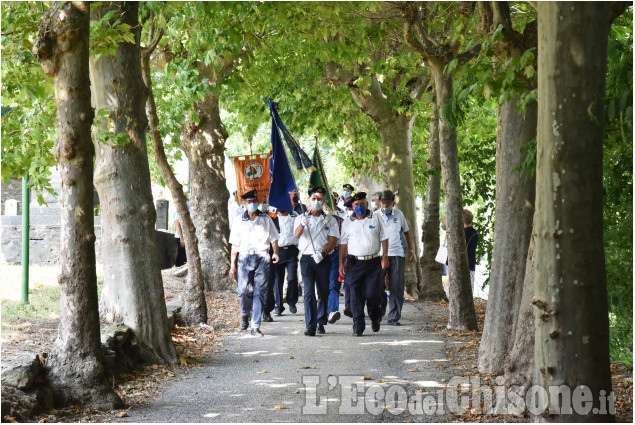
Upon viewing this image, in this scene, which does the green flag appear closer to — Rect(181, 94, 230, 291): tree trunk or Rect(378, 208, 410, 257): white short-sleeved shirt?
Rect(181, 94, 230, 291): tree trunk

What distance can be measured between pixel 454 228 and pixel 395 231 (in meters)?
1.53

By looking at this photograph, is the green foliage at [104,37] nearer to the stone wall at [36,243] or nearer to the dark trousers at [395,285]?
the dark trousers at [395,285]

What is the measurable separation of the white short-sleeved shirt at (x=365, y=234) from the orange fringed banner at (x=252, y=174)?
238 inches

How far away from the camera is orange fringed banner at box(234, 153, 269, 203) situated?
60.2 ft

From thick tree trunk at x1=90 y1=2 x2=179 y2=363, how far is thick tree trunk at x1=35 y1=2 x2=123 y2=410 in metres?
2.11

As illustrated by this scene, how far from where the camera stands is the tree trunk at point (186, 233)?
1258 cm

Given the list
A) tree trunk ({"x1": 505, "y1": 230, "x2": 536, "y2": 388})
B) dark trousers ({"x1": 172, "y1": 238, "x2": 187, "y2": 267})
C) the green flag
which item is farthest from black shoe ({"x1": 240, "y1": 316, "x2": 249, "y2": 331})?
dark trousers ({"x1": 172, "y1": 238, "x2": 187, "y2": 267})

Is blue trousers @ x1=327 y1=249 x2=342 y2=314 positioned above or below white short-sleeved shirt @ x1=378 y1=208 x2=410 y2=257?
below

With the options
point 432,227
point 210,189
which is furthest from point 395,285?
point 210,189

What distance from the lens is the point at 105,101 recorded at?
9914 millimetres

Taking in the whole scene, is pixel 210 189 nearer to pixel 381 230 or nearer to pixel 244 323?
pixel 244 323

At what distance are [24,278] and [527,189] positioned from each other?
8.32m

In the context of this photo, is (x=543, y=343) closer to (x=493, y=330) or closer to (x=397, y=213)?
(x=493, y=330)

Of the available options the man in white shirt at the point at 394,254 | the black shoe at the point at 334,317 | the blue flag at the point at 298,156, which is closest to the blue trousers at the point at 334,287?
the black shoe at the point at 334,317
